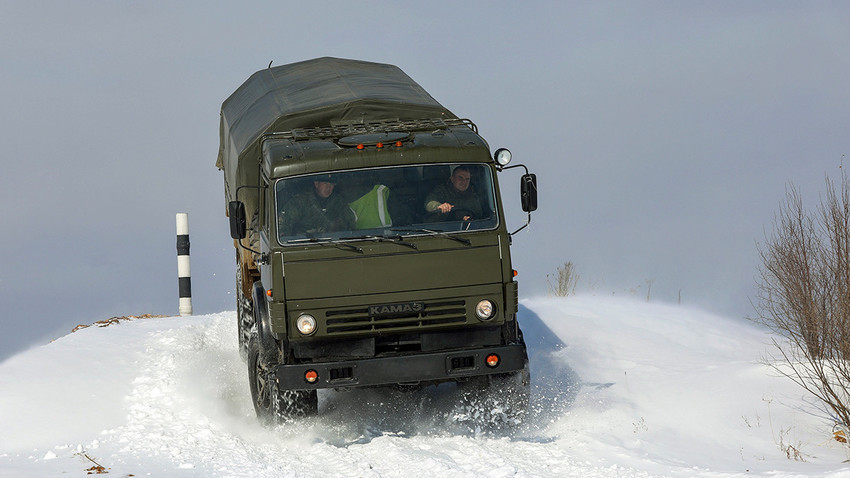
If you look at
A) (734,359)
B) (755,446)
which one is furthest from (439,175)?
(734,359)

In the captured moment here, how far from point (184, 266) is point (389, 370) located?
833 cm

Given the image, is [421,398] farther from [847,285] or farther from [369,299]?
[847,285]

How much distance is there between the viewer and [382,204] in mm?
9172

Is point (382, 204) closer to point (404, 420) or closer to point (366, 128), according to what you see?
point (366, 128)

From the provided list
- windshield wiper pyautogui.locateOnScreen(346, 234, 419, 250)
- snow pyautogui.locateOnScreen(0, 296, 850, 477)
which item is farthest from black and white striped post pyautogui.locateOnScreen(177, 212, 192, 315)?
windshield wiper pyautogui.locateOnScreen(346, 234, 419, 250)

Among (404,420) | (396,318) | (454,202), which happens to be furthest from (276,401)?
(454,202)

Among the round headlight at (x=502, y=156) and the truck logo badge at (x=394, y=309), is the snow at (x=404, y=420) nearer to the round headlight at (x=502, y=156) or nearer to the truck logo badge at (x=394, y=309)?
the truck logo badge at (x=394, y=309)

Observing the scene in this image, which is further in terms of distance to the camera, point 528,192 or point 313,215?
point 528,192

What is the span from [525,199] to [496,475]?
9.82ft

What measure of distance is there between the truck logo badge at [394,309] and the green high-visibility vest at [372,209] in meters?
0.74

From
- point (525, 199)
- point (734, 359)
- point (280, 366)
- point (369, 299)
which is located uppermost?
point (525, 199)

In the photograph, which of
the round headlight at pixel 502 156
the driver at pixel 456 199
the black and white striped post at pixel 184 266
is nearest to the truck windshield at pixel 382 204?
the driver at pixel 456 199

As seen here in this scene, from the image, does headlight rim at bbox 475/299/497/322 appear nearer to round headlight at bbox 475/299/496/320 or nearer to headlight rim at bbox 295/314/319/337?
round headlight at bbox 475/299/496/320

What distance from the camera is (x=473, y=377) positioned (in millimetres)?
10047
